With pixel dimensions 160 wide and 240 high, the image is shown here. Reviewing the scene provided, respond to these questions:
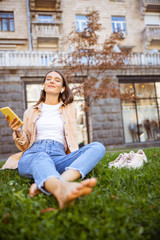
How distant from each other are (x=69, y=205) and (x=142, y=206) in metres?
0.56

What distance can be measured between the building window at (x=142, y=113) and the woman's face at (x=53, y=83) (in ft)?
25.9

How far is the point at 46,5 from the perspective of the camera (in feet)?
42.5

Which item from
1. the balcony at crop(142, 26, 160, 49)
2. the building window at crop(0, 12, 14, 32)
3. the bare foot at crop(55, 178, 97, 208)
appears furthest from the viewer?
the balcony at crop(142, 26, 160, 49)

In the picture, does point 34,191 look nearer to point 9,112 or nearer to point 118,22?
point 9,112

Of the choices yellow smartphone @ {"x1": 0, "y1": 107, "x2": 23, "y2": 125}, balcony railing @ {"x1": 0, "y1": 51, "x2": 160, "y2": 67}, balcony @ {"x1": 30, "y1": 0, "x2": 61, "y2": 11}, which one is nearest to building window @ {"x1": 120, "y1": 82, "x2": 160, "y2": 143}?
balcony railing @ {"x1": 0, "y1": 51, "x2": 160, "y2": 67}

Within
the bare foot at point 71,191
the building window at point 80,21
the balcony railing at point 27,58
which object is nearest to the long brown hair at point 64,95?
the bare foot at point 71,191

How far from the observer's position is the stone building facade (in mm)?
9391

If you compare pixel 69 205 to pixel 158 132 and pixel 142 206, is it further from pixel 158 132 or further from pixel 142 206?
pixel 158 132

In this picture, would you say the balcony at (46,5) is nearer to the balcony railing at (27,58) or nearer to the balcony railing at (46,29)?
the balcony railing at (46,29)

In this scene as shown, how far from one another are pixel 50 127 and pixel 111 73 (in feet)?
26.5

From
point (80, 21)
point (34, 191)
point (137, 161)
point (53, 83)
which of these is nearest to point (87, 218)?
point (34, 191)

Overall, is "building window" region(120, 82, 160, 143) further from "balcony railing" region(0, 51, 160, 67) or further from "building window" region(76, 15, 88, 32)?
"building window" region(76, 15, 88, 32)

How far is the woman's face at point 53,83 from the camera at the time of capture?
296 cm

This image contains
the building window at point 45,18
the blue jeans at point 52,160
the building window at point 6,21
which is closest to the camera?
the blue jeans at point 52,160
